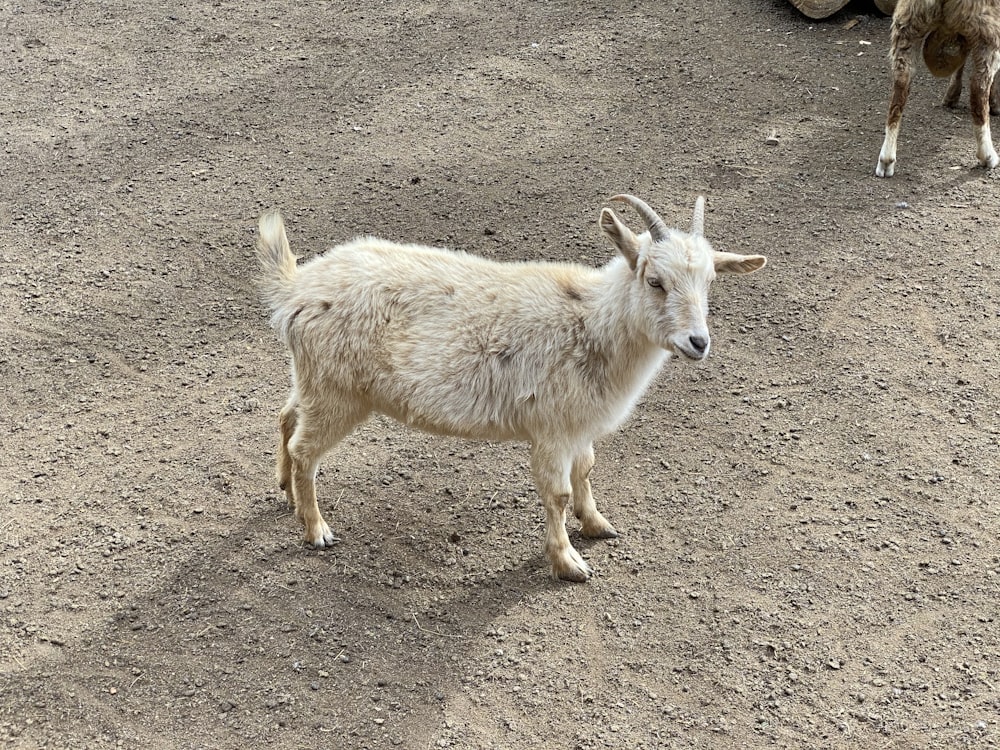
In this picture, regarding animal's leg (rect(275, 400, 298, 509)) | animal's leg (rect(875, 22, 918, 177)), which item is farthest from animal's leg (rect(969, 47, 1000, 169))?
animal's leg (rect(275, 400, 298, 509))

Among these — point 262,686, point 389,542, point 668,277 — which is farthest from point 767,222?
point 262,686

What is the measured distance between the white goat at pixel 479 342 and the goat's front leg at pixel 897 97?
14.4 ft

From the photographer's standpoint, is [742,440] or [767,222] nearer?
[742,440]

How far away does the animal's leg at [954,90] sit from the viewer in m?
9.51

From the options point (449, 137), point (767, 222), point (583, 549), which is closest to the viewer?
point (583, 549)

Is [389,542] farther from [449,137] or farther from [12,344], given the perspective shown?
[449,137]

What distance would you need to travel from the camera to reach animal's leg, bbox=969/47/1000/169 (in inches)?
335

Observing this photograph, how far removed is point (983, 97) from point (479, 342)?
604 centimetres

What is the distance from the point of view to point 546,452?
509 centimetres

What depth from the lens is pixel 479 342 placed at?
5.00 m

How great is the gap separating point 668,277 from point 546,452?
109 cm

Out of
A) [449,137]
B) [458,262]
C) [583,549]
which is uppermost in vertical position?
[458,262]

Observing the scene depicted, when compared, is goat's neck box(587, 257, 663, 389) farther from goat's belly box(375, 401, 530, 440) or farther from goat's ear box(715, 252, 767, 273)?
goat's belly box(375, 401, 530, 440)

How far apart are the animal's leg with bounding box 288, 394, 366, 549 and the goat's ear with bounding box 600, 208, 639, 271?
→ 5.20 ft
